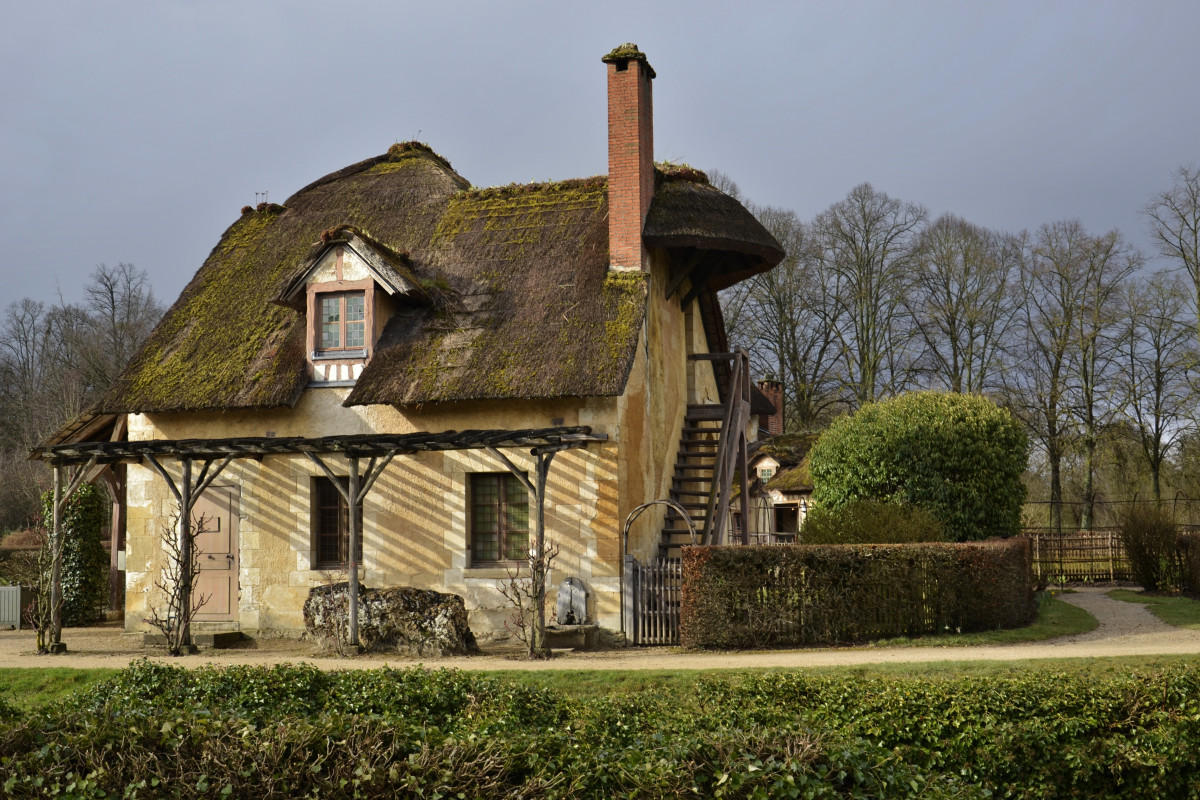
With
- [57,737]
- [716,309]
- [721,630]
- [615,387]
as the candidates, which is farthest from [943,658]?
[716,309]

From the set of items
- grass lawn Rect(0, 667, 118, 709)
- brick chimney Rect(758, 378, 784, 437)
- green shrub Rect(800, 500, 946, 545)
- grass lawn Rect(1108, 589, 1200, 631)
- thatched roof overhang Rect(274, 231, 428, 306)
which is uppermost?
thatched roof overhang Rect(274, 231, 428, 306)

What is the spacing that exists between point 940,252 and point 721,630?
27581 millimetres

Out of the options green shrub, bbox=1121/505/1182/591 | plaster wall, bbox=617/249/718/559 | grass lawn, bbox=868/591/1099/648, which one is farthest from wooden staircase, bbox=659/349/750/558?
green shrub, bbox=1121/505/1182/591

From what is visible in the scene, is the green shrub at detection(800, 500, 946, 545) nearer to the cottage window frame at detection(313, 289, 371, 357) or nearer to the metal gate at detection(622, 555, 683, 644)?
the metal gate at detection(622, 555, 683, 644)

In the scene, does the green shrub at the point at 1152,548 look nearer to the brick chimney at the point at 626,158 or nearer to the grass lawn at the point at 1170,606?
the grass lawn at the point at 1170,606

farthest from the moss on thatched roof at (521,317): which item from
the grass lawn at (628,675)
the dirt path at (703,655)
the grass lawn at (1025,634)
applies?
the grass lawn at (1025,634)

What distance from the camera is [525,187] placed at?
1917 cm

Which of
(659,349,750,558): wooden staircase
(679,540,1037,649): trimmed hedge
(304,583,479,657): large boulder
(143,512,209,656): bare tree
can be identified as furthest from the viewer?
(659,349,750,558): wooden staircase

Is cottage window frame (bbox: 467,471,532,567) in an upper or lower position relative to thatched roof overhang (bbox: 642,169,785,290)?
lower

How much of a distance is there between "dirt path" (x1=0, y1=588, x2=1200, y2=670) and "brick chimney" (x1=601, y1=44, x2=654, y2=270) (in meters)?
6.21

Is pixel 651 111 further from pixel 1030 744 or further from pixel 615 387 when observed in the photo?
pixel 1030 744

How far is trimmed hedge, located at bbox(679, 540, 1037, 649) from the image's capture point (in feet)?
44.0

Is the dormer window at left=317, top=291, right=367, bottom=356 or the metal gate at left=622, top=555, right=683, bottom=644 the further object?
the dormer window at left=317, top=291, right=367, bottom=356

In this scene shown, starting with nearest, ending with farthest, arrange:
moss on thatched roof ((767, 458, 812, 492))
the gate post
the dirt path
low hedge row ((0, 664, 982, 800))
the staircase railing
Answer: low hedge row ((0, 664, 982, 800)) → the dirt path → the gate post → the staircase railing → moss on thatched roof ((767, 458, 812, 492))
